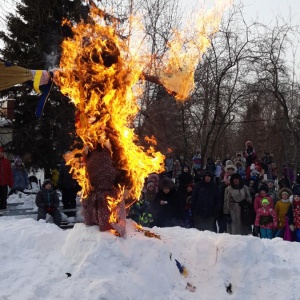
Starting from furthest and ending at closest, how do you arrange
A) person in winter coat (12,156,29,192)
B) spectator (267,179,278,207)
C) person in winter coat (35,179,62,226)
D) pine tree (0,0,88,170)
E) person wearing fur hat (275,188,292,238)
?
pine tree (0,0,88,170)
person in winter coat (12,156,29,192)
spectator (267,179,278,207)
person in winter coat (35,179,62,226)
person wearing fur hat (275,188,292,238)

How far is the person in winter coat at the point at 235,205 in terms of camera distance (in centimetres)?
910

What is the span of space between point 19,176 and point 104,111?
7819 millimetres

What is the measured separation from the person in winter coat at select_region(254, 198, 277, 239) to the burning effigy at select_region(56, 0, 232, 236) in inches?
146

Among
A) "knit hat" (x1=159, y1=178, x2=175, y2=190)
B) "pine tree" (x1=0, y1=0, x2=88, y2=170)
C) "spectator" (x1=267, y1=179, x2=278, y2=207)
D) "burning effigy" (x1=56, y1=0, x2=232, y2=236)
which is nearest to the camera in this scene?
"burning effigy" (x1=56, y1=0, x2=232, y2=236)

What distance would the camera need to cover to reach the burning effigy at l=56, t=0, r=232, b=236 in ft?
19.6

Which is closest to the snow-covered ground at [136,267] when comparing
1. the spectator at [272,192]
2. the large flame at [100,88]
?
the large flame at [100,88]

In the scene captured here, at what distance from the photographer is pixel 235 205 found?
29.9 feet

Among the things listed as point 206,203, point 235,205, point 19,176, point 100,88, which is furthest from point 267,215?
point 19,176

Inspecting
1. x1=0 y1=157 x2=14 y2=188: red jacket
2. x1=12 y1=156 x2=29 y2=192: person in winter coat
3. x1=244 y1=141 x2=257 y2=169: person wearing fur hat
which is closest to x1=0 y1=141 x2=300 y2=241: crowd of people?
x1=0 y1=157 x2=14 y2=188: red jacket

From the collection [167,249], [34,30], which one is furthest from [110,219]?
[34,30]

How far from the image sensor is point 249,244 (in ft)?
20.7

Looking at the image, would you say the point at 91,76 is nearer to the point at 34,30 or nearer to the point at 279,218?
the point at 279,218

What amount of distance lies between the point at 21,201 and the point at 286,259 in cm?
854

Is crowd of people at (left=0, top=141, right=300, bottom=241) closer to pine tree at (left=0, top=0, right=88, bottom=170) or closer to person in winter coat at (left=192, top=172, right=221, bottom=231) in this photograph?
person in winter coat at (left=192, top=172, right=221, bottom=231)
